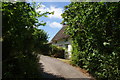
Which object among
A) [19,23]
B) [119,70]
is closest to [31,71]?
[19,23]

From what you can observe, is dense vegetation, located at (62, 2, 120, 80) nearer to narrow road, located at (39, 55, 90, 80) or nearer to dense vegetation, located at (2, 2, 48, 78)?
narrow road, located at (39, 55, 90, 80)

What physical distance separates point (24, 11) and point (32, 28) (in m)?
0.62

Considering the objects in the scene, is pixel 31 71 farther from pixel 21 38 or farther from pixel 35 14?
pixel 35 14

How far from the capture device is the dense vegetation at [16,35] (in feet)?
11.5

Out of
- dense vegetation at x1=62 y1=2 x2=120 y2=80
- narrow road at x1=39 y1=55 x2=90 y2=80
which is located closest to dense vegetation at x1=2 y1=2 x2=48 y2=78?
narrow road at x1=39 y1=55 x2=90 y2=80

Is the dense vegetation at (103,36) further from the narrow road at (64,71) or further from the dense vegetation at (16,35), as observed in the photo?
the dense vegetation at (16,35)

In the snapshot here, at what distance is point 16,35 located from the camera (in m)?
3.56

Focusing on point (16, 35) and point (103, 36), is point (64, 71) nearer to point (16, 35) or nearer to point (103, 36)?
point (103, 36)

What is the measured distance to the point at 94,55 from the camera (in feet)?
27.7

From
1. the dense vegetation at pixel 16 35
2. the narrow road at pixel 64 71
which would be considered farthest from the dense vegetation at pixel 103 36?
the dense vegetation at pixel 16 35

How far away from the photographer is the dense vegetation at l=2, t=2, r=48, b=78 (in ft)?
11.5

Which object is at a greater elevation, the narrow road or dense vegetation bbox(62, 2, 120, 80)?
dense vegetation bbox(62, 2, 120, 80)

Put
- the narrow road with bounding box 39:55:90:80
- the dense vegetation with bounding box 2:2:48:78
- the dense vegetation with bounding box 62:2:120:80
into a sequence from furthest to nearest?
the narrow road with bounding box 39:55:90:80, the dense vegetation with bounding box 62:2:120:80, the dense vegetation with bounding box 2:2:48:78

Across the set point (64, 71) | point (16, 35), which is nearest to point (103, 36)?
point (64, 71)
